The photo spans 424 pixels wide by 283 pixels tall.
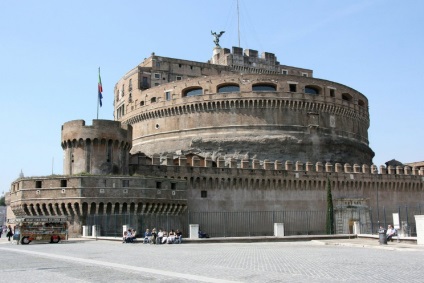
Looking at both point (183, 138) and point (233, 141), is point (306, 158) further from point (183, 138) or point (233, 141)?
point (183, 138)

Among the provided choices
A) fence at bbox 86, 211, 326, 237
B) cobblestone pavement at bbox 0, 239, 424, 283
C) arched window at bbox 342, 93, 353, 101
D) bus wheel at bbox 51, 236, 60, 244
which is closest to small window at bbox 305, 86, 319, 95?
arched window at bbox 342, 93, 353, 101

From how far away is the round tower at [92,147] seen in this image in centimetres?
3556

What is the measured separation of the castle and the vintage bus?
433 cm

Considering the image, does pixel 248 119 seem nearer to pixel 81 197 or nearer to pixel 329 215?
pixel 329 215

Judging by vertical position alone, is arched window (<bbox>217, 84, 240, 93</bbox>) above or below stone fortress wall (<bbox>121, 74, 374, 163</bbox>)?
above

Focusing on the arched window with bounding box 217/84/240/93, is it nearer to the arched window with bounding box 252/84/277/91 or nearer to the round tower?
the arched window with bounding box 252/84/277/91

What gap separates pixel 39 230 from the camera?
27.2m

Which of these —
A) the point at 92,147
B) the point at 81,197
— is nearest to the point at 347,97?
the point at 92,147

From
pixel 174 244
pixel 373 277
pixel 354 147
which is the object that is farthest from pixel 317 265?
pixel 354 147

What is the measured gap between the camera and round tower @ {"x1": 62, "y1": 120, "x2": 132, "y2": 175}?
117 feet

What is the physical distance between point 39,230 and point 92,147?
965 centimetres

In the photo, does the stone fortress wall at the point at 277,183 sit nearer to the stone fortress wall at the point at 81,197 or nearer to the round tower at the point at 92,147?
the round tower at the point at 92,147

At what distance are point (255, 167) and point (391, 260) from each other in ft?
97.1

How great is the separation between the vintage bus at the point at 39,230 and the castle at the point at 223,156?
4.33 metres
